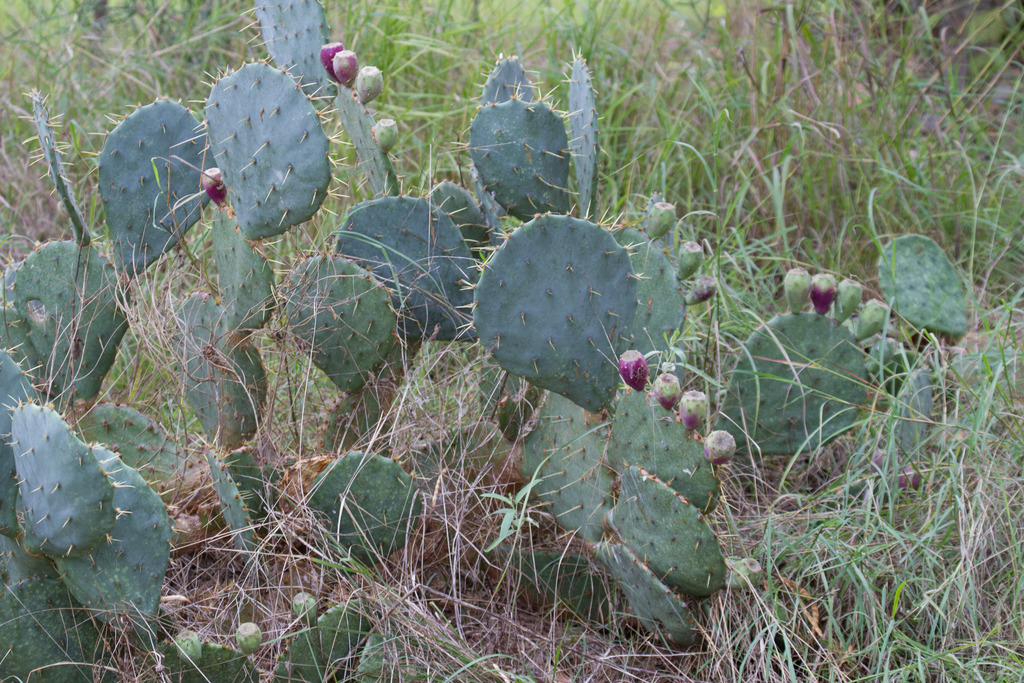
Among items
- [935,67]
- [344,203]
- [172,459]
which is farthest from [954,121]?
[172,459]

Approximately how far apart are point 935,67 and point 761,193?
94 centimetres

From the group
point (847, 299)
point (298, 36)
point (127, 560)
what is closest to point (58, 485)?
point (127, 560)

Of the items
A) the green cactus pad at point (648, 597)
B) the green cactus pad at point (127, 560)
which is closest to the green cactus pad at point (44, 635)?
the green cactus pad at point (127, 560)

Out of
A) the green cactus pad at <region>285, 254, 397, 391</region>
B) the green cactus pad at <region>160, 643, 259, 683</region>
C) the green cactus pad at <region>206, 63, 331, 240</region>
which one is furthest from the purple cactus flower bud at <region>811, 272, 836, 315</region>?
the green cactus pad at <region>160, 643, 259, 683</region>

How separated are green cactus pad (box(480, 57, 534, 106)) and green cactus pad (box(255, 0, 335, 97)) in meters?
0.32

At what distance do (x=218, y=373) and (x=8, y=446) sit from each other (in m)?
0.47

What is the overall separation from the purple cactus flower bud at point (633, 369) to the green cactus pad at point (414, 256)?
384 mm

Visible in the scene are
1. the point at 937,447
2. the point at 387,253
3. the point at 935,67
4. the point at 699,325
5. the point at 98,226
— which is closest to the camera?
the point at 387,253

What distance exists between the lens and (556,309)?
1.43 m

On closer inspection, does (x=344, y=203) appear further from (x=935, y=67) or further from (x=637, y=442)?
(x=935, y=67)

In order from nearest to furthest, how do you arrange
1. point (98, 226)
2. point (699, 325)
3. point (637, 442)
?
point (637, 442)
point (699, 325)
point (98, 226)

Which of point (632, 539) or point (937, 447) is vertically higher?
point (632, 539)

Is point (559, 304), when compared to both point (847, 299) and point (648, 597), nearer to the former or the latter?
point (648, 597)

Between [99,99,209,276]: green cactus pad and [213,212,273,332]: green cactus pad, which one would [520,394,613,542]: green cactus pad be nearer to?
[213,212,273,332]: green cactus pad
